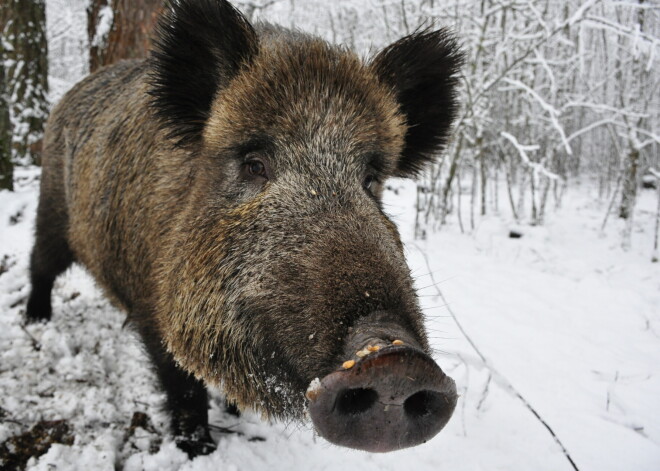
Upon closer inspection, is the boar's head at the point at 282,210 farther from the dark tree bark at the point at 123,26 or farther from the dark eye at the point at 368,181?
the dark tree bark at the point at 123,26

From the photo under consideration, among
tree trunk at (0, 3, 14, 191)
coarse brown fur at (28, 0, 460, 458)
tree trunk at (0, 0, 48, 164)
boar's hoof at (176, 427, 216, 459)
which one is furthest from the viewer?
tree trunk at (0, 0, 48, 164)

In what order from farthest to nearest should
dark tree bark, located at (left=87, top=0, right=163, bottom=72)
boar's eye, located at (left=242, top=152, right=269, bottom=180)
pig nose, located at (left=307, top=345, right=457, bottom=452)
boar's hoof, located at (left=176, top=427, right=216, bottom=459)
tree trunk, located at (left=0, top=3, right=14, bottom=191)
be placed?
1. tree trunk, located at (left=0, top=3, right=14, bottom=191)
2. dark tree bark, located at (left=87, top=0, right=163, bottom=72)
3. boar's hoof, located at (left=176, top=427, right=216, bottom=459)
4. boar's eye, located at (left=242, top=152, right=269, bottom=180)
5. pig nose, located at (left=307, top=345, right=457, bottom=452)

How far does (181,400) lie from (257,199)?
1.39 metres

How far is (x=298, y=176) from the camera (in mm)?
1757

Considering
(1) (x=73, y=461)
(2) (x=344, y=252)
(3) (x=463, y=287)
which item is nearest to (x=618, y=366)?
(3) (x=463, y=287)

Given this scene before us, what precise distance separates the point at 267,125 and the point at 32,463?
204cm

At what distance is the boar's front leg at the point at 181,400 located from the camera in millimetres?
2416

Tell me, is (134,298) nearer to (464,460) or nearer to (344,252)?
(344,252)

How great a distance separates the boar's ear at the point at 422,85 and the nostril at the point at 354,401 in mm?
1602

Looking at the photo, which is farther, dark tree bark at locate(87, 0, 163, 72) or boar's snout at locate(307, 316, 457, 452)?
dark tree bark at locate(87, 0, 163, 72)

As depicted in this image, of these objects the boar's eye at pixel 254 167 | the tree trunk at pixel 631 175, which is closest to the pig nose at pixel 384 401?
the boar's eye at pixel 254 167

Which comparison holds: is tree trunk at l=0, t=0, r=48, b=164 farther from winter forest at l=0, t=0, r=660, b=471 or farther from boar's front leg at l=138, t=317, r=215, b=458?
boar's front leg at l=138, t=317, r=215, b=458

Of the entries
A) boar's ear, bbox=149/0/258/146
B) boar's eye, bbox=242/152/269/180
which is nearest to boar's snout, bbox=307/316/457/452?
boar's eye, bbox=242/152/269/180

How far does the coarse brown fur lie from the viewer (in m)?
1.41
